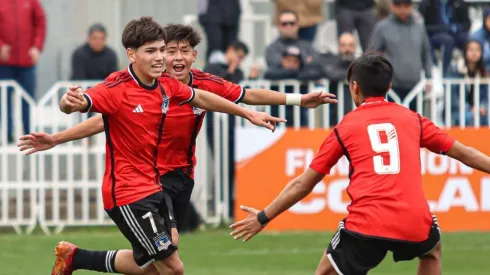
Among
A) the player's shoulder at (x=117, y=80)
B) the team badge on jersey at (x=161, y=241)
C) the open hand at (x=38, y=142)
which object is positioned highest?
the player's shoulder at (x=117, y=80)

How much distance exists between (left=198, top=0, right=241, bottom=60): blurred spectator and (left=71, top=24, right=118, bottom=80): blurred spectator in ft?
4.27

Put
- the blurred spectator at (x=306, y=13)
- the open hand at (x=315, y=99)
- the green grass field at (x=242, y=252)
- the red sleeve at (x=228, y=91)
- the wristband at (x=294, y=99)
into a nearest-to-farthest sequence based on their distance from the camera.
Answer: the open hand at (x=315, y=99) → the wristband at (x=294, y=99) → the red sleeve at (x=228, y=91) → the green grass field at (x=242, y=252) → the blurred spectator at (x=306, y=13)

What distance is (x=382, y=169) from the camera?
725 centimetres

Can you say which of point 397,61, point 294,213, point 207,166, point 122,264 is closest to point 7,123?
point 207,166

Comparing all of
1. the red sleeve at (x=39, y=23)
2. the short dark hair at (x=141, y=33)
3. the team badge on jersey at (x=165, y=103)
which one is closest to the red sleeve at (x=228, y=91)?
the team badge on jersey at (x=165, y=103)

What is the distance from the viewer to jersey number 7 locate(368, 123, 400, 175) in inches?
285

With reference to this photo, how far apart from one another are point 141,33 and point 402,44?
23.2ft

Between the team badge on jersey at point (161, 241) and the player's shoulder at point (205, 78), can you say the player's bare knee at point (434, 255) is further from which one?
the player's shoulder at point (205, 78)

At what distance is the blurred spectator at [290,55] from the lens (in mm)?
14727

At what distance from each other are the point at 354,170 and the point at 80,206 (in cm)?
814

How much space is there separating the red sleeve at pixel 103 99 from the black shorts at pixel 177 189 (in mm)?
Answer: 1235

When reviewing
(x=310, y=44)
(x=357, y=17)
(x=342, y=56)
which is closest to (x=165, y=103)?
(x=342, y=56)

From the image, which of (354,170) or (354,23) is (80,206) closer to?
(354,23)

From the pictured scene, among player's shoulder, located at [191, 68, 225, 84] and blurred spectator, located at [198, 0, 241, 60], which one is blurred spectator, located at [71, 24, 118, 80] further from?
player's shoulder, located at [191, 68, 225, 84]
